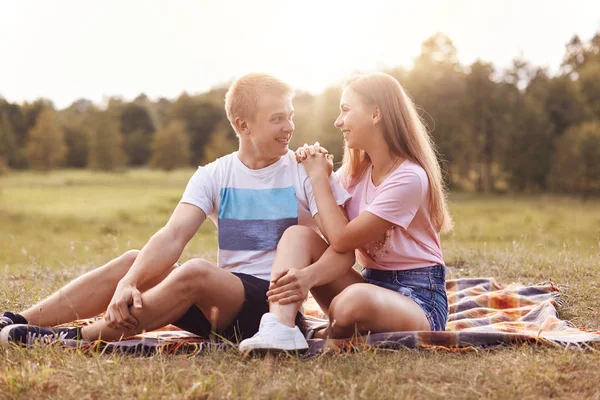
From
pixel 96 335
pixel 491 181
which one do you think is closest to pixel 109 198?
pixel 491 181

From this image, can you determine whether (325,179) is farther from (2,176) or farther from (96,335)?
(2,176)

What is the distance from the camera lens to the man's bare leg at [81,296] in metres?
3.63

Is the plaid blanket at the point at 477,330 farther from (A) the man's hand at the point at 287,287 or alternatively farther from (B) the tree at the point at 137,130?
(B) the tree at the point at 137,130

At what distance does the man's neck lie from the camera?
380cm

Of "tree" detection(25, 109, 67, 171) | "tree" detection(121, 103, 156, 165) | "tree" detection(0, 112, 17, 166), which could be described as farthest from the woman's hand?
"tree" detection(121, 103, 156, 165)

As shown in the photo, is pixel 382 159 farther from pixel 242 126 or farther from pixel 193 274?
pixel 193 274

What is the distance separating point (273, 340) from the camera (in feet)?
10.4

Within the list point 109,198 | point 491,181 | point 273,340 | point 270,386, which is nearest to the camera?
point 270,386

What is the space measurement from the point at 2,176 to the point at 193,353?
86.2ft

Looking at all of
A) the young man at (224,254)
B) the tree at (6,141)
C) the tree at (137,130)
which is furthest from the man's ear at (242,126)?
the tree at (137,130)

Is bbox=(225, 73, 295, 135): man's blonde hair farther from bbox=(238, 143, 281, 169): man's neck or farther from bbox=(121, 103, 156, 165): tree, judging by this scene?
bbox=(121, 103, 156, 165): tree

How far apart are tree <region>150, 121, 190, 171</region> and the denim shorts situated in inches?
1089

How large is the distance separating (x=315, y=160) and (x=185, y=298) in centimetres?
109

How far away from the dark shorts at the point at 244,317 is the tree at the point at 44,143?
87.1ft
